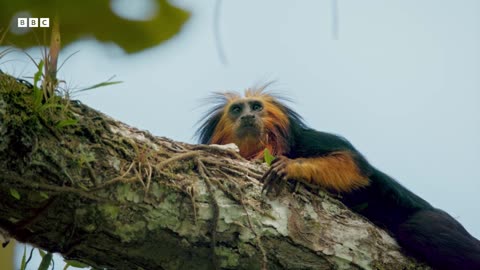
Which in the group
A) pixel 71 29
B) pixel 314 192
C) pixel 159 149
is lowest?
pixel 314 192

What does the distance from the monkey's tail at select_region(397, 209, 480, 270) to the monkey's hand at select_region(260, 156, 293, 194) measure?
39.7 inches

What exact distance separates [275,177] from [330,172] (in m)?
0.82

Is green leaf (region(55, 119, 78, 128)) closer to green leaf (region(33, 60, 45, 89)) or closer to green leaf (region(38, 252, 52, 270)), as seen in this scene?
green leaf (region(33, 60, 45, 89))

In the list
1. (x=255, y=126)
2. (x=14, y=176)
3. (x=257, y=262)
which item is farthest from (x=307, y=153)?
(x=14, y=176)

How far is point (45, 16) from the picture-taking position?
3.59 m

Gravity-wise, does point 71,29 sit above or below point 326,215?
above

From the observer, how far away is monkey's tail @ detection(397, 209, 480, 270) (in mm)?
5012

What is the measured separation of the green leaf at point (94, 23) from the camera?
11.4 feet

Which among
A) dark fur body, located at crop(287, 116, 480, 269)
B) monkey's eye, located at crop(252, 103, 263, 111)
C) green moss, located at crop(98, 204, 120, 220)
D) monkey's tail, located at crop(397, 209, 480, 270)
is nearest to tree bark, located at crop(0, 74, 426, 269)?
green moss, located at crop(98, 204, 120, 220)

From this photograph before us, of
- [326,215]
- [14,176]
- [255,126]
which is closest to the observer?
[14,176]

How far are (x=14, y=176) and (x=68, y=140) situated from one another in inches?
15.6

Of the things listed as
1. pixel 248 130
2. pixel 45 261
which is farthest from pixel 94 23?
pixel 248 130

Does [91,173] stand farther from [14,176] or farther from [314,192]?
[314,192]

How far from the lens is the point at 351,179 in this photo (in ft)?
17.7
